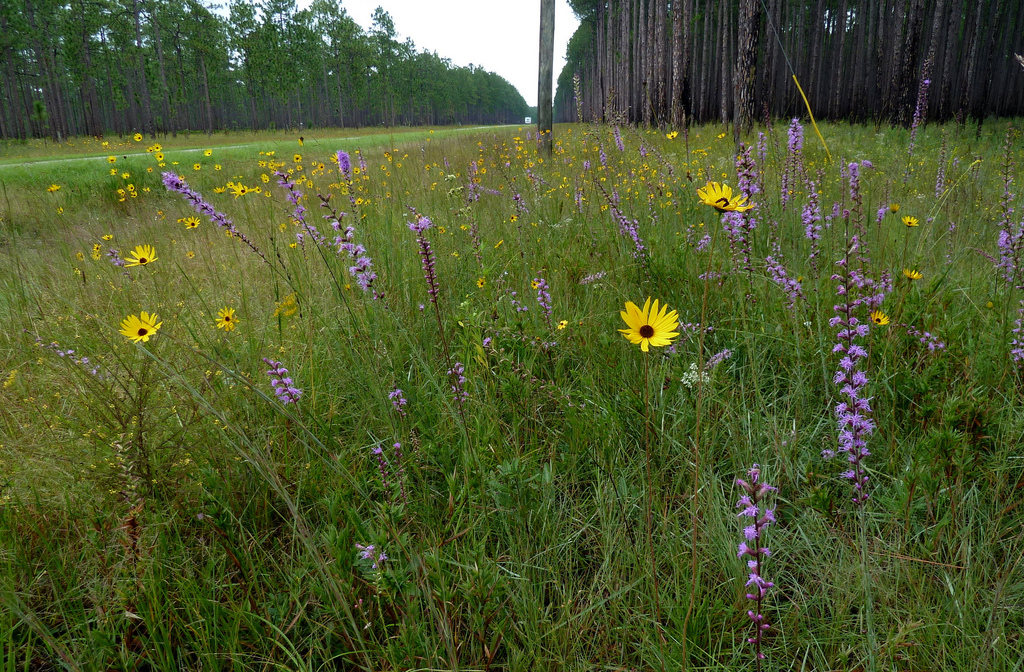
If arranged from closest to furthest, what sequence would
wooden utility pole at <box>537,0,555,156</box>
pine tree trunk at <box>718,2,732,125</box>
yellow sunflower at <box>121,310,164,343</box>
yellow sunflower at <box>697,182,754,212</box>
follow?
1. yellow sunflower at <box>697,182,754,212</box>
2. yellow sunflower at <box>121,310,164,343</box>
3. wooden utility pole at <box>537,0,555,156</box>
4. pine tree trunk at <box>718,2,732,125</box>

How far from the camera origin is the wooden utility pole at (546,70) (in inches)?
319

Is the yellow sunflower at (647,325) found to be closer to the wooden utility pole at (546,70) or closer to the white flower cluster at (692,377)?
the white flower cluster at (692,377)

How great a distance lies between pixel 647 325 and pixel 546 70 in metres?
8.86

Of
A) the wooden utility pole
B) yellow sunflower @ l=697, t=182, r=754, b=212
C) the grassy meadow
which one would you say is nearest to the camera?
yellow sunflower @ l=697, t=182, r=754, b=212

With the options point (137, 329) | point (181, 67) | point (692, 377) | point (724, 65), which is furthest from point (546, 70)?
point (181, 67)

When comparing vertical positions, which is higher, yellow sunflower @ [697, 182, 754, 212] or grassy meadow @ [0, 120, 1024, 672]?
yellow sunflower @ [697, 182, 754, 212]

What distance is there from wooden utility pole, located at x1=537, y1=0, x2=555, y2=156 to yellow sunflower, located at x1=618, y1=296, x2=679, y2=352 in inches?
290

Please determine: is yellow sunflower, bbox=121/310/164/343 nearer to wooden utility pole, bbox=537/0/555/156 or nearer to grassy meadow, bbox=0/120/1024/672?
grassy meadow, bbox=0/120/1024/672

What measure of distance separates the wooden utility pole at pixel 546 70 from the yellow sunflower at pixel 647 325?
7.37 m

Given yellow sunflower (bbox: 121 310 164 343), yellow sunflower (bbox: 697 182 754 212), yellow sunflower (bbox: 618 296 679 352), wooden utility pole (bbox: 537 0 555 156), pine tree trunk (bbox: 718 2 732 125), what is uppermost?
pine tree trunk (bbox: 718 2 732 125)

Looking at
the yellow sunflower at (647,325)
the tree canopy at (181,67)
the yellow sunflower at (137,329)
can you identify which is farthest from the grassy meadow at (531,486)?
the tree canopy at (181,67)

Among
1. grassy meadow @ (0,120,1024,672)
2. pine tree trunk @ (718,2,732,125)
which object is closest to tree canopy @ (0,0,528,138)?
pine tree trunk @ (718,2,732,125)

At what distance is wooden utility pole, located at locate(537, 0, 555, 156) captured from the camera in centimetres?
809

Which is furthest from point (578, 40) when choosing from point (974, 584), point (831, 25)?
point (974, 584)
